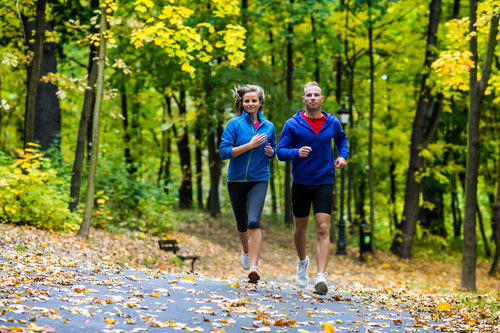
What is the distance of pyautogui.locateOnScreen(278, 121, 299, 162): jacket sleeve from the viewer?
6.46 metres

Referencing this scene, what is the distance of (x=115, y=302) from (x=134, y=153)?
23355mm

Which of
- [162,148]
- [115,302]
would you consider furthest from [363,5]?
[162,148]

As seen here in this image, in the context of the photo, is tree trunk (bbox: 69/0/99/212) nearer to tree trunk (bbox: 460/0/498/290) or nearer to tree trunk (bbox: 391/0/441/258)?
tree trunk (bbox: 460/0/498/290)

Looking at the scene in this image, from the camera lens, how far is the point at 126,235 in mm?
13047

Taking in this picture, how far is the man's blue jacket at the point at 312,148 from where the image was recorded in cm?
663

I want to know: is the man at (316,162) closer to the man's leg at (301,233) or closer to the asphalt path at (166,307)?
the man's leg at (301,233)

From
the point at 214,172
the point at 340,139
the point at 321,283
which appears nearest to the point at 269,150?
the point at 340,139

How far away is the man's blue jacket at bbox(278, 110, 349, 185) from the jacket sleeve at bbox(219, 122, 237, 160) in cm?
56

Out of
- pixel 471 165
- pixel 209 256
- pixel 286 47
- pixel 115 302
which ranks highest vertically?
pixel 286 47

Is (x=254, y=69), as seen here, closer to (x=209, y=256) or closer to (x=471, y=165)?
(x=209, y=256)

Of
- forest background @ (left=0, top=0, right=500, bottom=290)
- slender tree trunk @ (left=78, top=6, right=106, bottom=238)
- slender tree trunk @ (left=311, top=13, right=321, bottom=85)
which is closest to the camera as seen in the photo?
slender tree trunk @ (left=78, top=6, right=106, bottom=238)

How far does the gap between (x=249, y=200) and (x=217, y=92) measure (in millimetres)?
11626

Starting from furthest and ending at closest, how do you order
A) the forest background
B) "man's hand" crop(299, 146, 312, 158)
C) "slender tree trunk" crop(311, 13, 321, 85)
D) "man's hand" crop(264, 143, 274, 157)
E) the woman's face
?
1. "slender tree trunk" crop(311, 13, 321, 85)
2. the forest background
3. the woman's face
4. "man's hand" crop(264, 143, 274, 157)
5. "man's hand" crop(299, 146, 312, 158)

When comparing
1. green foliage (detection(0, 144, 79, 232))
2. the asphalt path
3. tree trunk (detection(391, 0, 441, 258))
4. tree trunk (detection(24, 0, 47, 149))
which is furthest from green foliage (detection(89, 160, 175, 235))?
tree trunk (detection(391, 0, 441, 258))
